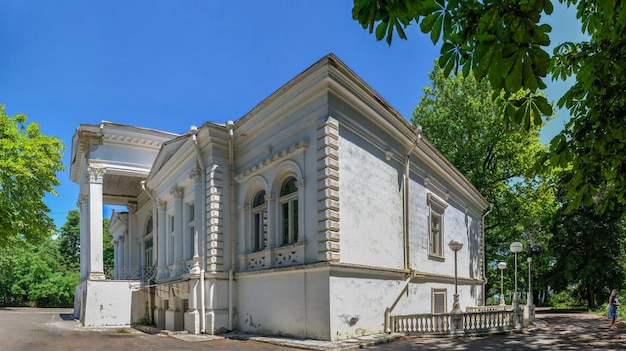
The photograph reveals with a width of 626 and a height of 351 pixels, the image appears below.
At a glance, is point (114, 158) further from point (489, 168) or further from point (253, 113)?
point (489, 168)

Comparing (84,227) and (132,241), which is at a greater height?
(84,227)

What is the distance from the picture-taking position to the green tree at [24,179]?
1558cm

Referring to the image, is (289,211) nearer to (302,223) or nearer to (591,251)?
(302,223)

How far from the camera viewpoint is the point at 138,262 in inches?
1108

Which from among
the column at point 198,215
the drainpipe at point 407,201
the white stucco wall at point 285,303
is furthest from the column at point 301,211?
the column at point 198,215

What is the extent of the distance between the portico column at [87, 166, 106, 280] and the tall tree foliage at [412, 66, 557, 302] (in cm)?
2009

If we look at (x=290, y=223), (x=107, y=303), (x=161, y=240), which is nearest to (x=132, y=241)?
(x=107, y=303)

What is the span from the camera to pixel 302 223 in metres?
13.0

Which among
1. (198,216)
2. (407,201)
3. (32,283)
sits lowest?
(32,283)

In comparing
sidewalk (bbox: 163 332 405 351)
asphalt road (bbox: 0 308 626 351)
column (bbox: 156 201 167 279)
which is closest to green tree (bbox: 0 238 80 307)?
column (bbox: 156 201 167 279)

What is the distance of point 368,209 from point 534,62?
10464 mm

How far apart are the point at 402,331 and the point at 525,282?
33.3 metres

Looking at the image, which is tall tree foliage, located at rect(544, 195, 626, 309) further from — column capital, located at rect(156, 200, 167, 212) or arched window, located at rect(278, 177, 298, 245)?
column capital, located at rect(156, 200, 167, 212)

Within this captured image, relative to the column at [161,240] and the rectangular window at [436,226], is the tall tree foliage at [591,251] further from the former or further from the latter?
the column at [161,240]
